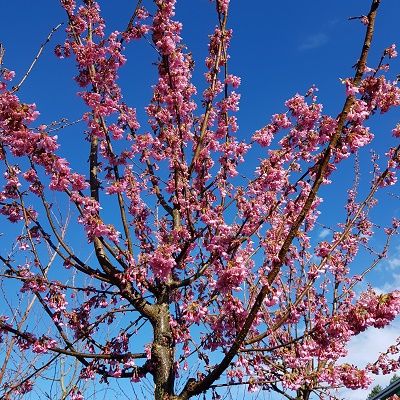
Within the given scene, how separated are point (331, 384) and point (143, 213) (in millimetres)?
3244

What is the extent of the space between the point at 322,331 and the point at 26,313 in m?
6.15

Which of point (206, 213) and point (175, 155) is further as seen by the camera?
point (175, 155)

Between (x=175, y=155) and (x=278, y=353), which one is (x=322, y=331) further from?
(x=175, y=155)

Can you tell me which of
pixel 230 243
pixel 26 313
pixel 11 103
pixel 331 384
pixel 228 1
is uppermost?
pixel 228 1

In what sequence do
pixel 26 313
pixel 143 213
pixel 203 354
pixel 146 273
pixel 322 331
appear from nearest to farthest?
pixel 322 331, pixel 146 273, pixel 203 354, pixel 143 213, pixel 26 313

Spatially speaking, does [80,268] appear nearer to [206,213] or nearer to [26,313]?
[206,213]

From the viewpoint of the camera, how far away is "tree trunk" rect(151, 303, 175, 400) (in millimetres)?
Answer: 4680

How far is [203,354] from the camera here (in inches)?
214

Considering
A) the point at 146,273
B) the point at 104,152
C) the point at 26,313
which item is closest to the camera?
the point at 146,273

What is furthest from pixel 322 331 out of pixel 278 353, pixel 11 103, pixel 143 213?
pixel 11 103

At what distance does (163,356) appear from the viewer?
483 cm

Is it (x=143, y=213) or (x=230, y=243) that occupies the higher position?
(x=143, y=213)

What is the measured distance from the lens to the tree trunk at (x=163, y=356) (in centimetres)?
468

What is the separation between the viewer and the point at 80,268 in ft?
16.3
